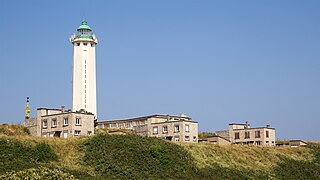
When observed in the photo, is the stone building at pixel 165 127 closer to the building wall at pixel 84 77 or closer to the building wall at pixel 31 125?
the building wall at pixel 84 77

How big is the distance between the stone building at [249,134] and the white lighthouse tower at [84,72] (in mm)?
24916

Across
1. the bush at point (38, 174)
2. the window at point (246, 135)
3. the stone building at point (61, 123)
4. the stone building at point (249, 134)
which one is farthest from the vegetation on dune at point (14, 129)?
the window at point (246, 135)

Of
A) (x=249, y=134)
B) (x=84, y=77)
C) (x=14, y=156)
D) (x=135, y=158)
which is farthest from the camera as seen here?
(x=249, y=134)

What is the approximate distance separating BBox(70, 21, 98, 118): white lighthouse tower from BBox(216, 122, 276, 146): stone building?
24916 mm

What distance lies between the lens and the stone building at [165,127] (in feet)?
285

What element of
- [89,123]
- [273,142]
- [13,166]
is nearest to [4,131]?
[89,123]

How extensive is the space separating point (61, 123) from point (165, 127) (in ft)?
63.9

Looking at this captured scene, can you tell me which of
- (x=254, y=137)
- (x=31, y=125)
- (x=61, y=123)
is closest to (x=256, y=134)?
(x=254, y=137)

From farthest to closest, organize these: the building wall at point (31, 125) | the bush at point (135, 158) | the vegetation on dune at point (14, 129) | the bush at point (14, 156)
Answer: the building wall at point (31, 125)
the vegetation on dune at point (14, 129)
the bush at point (135, 158)
the bush at point (14, 156)

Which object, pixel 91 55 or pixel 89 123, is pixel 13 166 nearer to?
pixel 89 123

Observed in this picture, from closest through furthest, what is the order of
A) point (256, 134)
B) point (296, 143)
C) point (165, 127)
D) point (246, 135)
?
point (165, 127), point (296, 143), point (256, 134), point (246, 135)

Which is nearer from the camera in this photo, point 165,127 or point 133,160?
point 133,160

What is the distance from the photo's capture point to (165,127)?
89.6 m

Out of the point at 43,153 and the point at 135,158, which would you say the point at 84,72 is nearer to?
the point at 135,158
